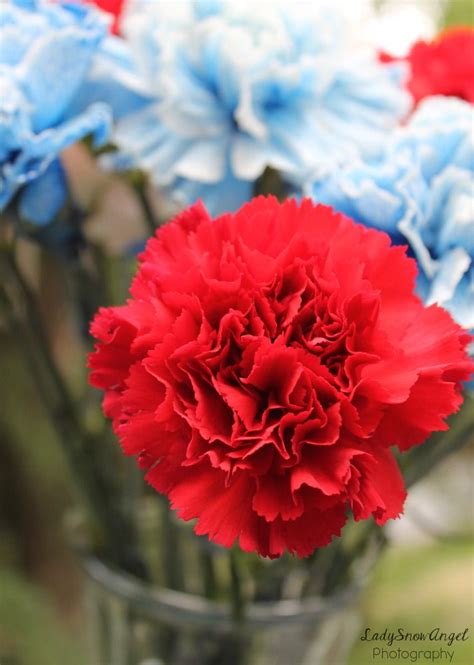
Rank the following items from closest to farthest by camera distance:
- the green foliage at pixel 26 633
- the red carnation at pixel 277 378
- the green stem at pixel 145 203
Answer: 1. the red carnation at pixel 277 378
2. the green stem at pixel 145 203
3. the green foliage at pixel 26 633

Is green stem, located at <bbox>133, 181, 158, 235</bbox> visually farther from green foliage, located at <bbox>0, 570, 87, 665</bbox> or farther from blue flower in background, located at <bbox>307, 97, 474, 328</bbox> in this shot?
green foliage, located at <bbox>0, 570, 87, 665</bbox>

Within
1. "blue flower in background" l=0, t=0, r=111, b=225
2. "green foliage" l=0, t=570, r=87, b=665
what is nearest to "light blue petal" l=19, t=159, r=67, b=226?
"blue flower in background" l=0, t=0, r=111, b=225

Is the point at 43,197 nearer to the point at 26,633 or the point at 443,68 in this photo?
the point at 443,68

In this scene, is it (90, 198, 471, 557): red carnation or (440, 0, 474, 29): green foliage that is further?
(440, 0, 474, 29): green foliage

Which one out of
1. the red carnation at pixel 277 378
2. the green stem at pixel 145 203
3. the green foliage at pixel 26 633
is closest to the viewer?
the red carnation at pixel 277 378

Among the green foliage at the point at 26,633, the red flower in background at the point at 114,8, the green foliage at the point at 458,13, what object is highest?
the red flower in background at the point at 114,8

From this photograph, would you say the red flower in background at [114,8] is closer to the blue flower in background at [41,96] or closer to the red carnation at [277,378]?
the blue flower in background at [41,96]

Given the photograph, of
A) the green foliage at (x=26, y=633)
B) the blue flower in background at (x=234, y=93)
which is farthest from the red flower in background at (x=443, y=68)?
the green foliage at (x=26, y=633)

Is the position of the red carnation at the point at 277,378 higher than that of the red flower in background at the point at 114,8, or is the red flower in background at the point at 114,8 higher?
the red flower in background at the point at 114,8
